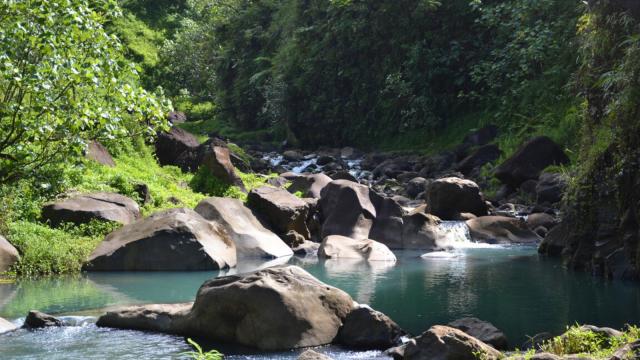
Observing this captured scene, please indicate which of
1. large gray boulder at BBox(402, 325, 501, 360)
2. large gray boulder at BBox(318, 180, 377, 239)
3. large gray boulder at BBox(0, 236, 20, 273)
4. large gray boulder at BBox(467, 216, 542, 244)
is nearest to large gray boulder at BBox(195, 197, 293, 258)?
large gray boulder at BBox(318, 180, 377, 239)

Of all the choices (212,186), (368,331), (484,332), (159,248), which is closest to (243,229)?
(159,248)

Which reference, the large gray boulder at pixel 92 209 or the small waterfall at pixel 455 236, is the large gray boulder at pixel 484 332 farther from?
the small waterfall at pixel 455 236

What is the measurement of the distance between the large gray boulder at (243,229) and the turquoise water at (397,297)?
0.84 m

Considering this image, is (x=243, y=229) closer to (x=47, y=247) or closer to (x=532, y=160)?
(x=47, y=247)

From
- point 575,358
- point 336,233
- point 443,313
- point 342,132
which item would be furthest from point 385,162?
point 575,358

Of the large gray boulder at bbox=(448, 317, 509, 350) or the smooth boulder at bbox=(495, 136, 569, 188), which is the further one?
the smooth boulder at bbox=(495, 136, 569, 188)

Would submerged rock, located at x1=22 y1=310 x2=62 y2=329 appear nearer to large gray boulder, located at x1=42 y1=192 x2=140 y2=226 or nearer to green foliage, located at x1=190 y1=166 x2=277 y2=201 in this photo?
large gray boulder, located at x1=42 y1=192 x2=140 y2=226

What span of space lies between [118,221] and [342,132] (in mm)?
22959

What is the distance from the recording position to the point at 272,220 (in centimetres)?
2134

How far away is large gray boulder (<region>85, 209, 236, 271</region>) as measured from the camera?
1709 centimetres

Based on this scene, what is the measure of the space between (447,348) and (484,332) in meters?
1.69

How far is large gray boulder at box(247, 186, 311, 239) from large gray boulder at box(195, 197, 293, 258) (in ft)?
2.46

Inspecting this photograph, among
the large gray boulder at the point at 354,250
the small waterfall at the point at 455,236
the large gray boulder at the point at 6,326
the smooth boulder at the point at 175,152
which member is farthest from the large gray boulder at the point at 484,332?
the smooth boulder at the point at 175,152

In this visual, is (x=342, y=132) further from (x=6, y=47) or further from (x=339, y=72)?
(x=6, y=47)
